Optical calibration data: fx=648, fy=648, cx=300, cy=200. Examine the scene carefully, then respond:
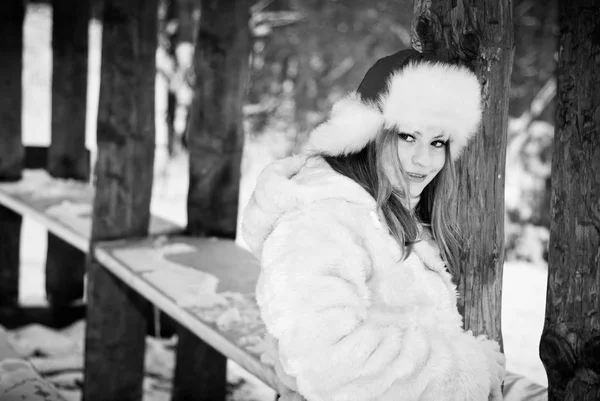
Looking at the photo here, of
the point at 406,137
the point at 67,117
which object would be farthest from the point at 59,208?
the point at 406,137

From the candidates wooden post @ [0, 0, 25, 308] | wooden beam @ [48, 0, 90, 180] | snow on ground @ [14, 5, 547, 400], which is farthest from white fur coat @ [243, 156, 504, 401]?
wooden post @ [0, 0, 25, 308]

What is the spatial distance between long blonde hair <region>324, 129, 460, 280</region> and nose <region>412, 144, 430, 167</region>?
0.16 ft

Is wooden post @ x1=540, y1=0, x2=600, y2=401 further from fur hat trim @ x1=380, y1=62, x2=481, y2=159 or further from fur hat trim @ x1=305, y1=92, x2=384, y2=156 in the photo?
fur hat trim @ x1=305, y1=92, x2=384, y2=156

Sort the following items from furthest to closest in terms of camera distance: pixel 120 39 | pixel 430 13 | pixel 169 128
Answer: pixel 169 128, pixel 120 39, pixel 430 13

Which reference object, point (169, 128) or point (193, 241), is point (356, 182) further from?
point (169, 128)

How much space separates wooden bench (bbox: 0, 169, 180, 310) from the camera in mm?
4070

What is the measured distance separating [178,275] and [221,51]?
1397 millimetres

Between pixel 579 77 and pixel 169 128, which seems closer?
pixel 579 77

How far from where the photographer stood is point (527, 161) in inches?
363

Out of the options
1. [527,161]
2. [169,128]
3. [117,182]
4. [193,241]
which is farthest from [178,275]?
[169,128]

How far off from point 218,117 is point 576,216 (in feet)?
8.30

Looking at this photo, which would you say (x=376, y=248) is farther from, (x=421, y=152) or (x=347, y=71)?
(x=347, y=71)

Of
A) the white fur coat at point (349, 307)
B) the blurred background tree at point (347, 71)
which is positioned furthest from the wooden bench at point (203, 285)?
the blurred background tree at point (347, 71)

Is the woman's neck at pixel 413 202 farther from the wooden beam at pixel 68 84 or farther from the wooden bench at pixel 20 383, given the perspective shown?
the wooden beam at pixel 68 84
